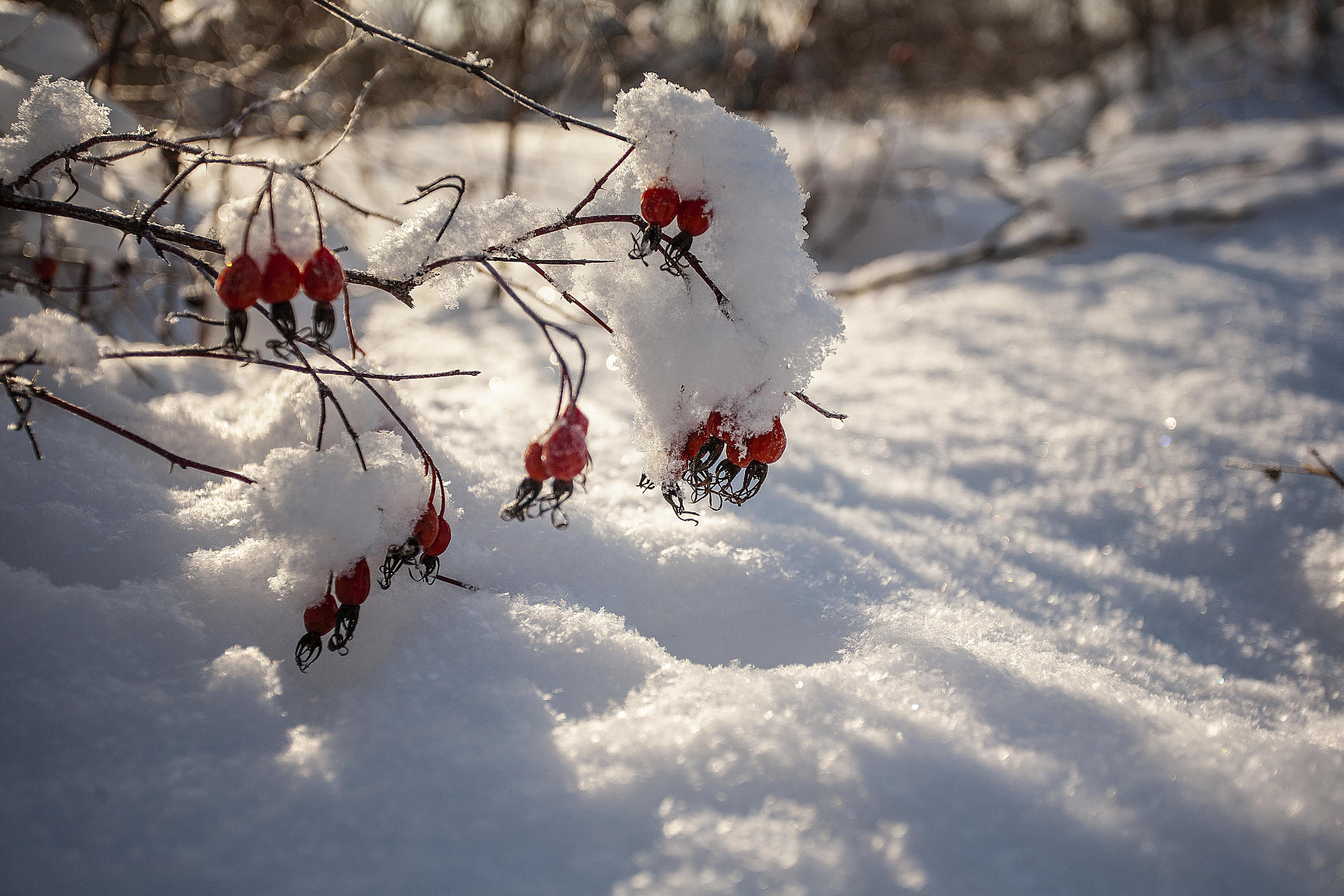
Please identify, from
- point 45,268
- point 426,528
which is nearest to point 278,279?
point 426,528

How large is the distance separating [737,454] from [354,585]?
58 cm

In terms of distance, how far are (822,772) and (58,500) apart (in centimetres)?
138

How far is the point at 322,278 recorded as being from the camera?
0.93 metres

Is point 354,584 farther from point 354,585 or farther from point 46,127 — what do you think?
point 46,127

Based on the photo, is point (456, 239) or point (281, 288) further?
point (456, 239)

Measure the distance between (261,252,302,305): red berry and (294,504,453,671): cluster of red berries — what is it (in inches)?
13.8

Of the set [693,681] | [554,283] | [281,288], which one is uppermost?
[554,283]

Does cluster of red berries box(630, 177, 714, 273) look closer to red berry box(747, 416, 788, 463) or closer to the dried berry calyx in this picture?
red berry box(747, 416, 788, 463)

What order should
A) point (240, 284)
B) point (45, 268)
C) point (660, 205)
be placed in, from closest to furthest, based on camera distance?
point (240, 284) < point (660, 205) < point (45, 268)

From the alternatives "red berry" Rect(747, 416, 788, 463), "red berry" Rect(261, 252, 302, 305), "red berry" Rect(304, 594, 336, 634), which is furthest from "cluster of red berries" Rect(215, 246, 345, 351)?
"red berry" Rect(747, 416, 788, 463)

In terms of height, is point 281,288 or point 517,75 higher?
point 517,75

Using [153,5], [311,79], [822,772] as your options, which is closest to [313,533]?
[311,79]

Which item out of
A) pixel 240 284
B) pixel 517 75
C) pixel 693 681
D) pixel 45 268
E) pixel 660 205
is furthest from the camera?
pixel 517 75

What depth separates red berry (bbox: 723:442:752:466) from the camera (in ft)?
3.45
